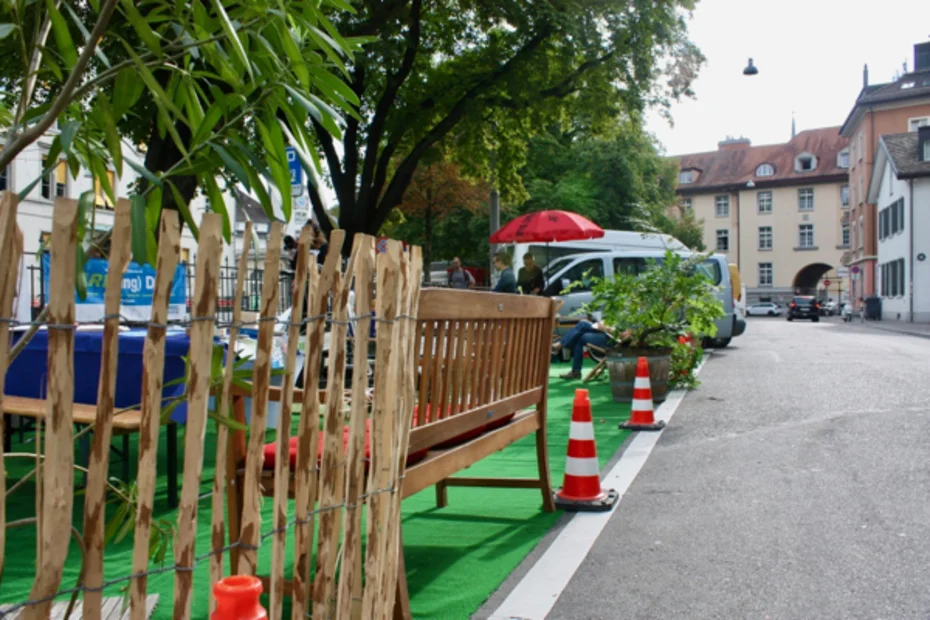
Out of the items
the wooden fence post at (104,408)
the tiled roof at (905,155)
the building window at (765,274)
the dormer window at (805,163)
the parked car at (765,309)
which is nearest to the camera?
the wooden fence post at (104,408)

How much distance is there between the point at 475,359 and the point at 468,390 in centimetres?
16

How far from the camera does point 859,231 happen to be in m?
58.7

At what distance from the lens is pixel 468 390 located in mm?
4160

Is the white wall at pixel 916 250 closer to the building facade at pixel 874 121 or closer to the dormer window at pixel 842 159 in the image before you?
the building facade at pixel 874 121

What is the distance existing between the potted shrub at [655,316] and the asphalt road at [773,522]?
789 millimetres

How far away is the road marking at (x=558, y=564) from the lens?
3627 millimetres

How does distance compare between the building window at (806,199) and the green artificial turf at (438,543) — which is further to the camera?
the building window at (806,199)

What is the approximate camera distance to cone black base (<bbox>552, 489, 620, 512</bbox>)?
527cm

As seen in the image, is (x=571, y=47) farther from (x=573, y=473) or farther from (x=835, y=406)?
(x=573, y=473)

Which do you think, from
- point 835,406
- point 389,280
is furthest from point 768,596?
point 835,406

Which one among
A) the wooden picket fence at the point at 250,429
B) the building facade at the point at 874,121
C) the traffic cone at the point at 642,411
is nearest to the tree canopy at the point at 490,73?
the traffic cone at the point at 642,411

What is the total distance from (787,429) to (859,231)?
55.6m

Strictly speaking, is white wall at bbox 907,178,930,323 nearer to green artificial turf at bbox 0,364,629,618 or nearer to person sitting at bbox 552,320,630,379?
Answer: person sitting at bbox 552,320,630,379

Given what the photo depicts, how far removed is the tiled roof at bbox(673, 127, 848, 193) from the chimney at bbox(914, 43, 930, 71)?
17674 mm
